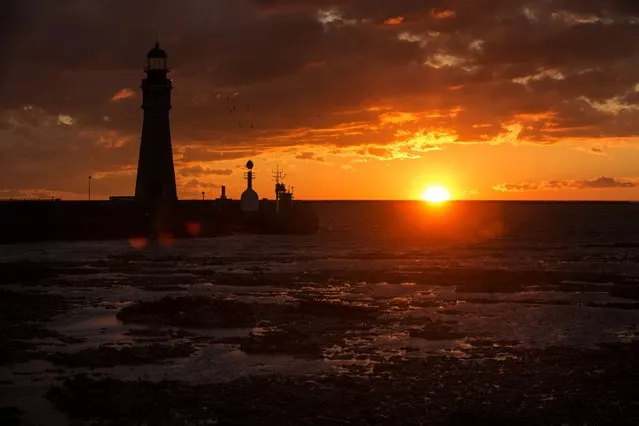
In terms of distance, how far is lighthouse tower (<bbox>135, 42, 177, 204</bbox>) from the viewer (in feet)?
244

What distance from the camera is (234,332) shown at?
84.3 feet

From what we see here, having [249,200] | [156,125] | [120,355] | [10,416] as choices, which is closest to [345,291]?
[120,355]

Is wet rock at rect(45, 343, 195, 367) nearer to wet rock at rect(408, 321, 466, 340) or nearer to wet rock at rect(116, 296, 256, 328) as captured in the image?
wet rock at rect(116, 296, 256, 328)

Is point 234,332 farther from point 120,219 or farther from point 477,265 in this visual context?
point 120,219

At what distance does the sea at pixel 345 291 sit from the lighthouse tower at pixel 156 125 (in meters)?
7.69

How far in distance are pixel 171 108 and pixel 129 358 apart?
57.9 m

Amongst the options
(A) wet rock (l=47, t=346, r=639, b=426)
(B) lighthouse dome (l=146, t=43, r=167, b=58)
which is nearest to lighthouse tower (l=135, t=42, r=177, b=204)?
(B) lighthouse dome (l=146, t=43, r=167, b=58)

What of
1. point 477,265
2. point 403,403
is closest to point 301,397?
point 403,403

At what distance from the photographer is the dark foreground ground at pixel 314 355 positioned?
1612cm

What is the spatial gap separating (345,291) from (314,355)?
1721 cm

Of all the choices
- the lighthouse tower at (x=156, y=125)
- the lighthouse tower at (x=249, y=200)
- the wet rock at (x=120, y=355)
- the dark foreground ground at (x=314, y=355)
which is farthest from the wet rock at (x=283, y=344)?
the lighthouse tower at (x=249, y=200)

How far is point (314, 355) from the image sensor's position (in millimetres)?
21766

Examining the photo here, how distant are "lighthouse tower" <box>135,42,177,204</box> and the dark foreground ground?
3561cm

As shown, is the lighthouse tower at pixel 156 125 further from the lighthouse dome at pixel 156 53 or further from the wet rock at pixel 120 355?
the wet rock at pixel 120 355
